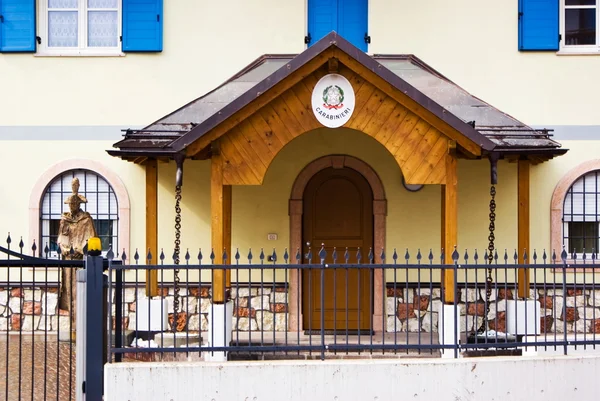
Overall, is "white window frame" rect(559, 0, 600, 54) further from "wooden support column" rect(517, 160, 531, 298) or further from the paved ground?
the paved ground

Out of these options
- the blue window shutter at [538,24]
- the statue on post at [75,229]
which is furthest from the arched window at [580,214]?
the statue on post at [75,229]

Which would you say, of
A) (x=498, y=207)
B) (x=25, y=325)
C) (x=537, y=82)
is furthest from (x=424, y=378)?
(x=25, y=325)

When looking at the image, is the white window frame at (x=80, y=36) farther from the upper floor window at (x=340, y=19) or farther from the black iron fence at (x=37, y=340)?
the black iron fence at (x=37, y=340)

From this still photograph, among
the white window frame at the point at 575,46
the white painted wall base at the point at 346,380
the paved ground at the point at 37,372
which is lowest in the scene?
the paved ground at the point at 37,372

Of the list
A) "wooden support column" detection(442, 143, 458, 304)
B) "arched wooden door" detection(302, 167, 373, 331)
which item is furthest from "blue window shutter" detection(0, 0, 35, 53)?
"wooden support column" detection(442, 143, 458, 304)

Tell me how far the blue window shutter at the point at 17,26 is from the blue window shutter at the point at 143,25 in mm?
1444

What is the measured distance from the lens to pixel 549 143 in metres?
9.75

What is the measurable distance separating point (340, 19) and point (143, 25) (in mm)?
3038

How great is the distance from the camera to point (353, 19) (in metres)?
11.6

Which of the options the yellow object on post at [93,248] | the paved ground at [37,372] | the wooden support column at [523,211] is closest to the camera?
the yellow object on post at [93,248]

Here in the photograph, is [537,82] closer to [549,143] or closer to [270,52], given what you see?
[549,143]

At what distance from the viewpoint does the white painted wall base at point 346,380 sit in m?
7.26

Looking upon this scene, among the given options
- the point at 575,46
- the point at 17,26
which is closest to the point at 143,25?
the point at 17,26

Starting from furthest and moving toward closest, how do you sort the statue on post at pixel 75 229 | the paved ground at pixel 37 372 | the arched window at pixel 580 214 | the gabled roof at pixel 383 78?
the arched window at pixel 580 214 < the statue on post at pixel 75 229 < the gabled roof at pixel 383 78 < the paved ground at pixel 37 372
